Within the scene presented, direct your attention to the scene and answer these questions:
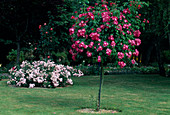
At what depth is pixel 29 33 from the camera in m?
23.6

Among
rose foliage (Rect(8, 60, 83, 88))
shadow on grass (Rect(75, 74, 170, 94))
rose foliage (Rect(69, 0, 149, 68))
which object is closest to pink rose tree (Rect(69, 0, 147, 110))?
rose foliage (Rect(69, 0, 149, 68))

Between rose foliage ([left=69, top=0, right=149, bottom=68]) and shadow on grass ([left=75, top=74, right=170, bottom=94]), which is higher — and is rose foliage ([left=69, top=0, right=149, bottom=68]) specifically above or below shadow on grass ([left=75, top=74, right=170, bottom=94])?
above

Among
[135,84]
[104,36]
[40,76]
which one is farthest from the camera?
[135,84]

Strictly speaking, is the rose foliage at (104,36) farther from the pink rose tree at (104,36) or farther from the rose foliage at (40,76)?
the rose foliage at (40,76)

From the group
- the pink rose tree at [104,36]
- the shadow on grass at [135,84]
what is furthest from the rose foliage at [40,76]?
the pink rose tree at [104,36]

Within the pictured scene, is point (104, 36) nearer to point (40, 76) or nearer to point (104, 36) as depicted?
point (104, 36)

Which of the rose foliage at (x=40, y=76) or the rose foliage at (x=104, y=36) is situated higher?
the rose foliage at (x=104, y=36)

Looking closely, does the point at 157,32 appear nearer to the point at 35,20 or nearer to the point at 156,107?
the point at 35,20

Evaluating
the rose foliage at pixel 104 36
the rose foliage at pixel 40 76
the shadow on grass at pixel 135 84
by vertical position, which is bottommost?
the shadow on grass at pixel 135 84

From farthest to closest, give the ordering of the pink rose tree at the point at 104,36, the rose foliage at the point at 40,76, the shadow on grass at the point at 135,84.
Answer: the shadow on grass at the point at 135,84 < the rose foliage at the point at 40,76 < the pink rose tree at the point at 104,36

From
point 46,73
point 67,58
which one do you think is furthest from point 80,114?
point 67,58

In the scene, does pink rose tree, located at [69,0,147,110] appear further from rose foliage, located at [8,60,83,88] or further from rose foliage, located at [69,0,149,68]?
rose foliage, located at [8,60,83,88]

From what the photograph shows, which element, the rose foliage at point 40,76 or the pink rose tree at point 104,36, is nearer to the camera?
the pink rose tree at point 104,36

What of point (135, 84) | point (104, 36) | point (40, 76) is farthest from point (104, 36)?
point (135, 84)
